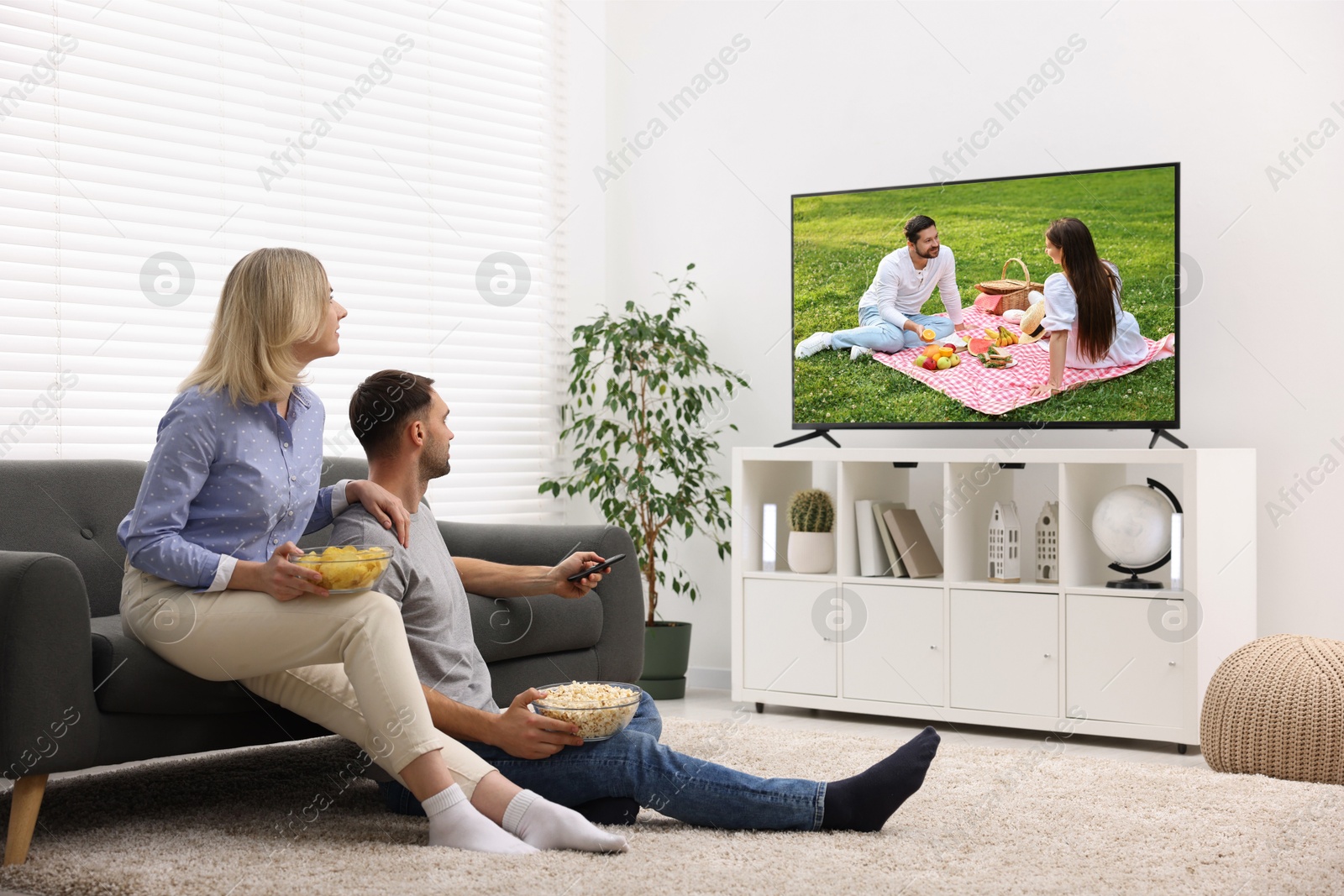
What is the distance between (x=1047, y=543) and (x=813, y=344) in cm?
101

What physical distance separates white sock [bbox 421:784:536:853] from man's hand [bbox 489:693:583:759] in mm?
150

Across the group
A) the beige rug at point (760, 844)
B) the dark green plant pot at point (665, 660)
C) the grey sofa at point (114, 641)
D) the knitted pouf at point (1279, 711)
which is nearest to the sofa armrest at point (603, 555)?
the grey sofa at point (114, 641)

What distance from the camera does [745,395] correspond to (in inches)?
186

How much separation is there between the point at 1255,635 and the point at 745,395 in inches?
75.0

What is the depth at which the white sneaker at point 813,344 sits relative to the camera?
4230 millimetres

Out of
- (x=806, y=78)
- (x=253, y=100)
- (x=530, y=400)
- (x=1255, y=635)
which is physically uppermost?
(x=806, y=78)

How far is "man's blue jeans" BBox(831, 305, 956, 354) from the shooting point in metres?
4.06

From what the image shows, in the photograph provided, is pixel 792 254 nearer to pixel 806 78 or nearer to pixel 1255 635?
pixel 806 78

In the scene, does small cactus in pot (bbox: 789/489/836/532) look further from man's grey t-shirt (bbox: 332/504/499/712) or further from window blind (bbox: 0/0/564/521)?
man's grey t-shirt (bbox: 332/504/499/712)

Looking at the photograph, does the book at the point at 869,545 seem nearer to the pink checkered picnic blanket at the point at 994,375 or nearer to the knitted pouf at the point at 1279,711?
the pink checkered picnic blanket at the point at 994,375

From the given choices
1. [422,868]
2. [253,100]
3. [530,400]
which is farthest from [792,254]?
[422,868]

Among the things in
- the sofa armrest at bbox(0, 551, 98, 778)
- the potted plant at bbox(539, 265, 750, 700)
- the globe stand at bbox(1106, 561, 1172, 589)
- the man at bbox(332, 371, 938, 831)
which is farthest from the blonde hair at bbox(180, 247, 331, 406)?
the globe stand at bbox(1106, 561, 1172, 589)

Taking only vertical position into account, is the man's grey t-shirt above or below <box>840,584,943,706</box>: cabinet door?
above

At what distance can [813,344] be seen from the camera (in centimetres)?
425
